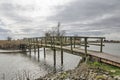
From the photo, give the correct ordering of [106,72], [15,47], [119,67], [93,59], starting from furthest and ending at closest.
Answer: [15,47]
[93,59]
[119,67]
[106,72]

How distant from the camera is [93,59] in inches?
406

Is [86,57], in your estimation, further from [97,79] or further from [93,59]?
[97,79]

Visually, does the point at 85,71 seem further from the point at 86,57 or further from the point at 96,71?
the point at 86,57

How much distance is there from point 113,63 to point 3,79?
730cm

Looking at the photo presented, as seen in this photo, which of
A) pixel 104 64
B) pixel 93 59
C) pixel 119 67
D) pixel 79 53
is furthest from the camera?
pixel 79 53

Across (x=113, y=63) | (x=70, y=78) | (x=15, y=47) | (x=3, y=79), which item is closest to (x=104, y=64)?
(x=113, y=63)

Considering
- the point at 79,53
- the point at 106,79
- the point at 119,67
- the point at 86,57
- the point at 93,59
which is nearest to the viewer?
the point at 106,79

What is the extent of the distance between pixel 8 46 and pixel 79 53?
3052cm

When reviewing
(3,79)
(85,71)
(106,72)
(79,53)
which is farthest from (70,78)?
(3,79)

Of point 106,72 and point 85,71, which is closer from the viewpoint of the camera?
point 106,72

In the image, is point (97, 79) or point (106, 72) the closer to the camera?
point (97, 79)

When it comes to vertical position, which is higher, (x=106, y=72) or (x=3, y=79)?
(x=106, y=72)

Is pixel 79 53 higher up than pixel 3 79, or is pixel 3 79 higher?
pixel 79 53

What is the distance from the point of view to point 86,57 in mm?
11102
